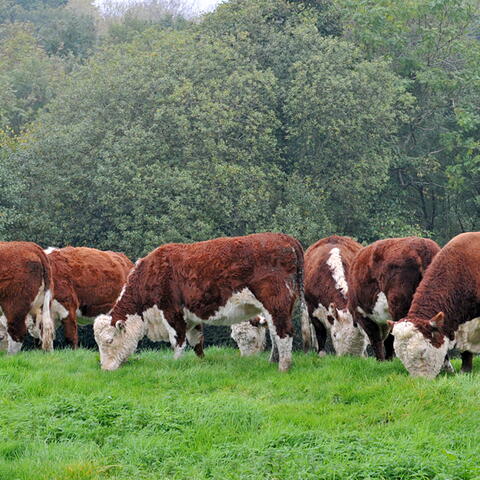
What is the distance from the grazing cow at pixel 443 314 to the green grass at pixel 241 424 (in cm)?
44

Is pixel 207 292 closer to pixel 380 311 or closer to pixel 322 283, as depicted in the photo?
pixel 380 311

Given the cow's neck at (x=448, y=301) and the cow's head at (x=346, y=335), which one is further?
the cow's head at (x=346, y=335)

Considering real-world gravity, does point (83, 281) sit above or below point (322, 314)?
above

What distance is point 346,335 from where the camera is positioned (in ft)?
45.4

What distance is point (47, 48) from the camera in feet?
171

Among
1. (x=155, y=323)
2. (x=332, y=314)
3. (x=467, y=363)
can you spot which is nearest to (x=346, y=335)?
(x=332, y=314)

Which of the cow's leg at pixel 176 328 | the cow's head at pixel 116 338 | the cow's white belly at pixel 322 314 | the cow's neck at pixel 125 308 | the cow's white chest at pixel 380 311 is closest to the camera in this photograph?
the cow's white chest at pixel 380 311

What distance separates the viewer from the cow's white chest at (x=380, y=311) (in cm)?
1227

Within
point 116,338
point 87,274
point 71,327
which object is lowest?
point 71,327

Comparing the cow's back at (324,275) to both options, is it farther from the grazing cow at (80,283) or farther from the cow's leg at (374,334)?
the grazing cow at (80,283)

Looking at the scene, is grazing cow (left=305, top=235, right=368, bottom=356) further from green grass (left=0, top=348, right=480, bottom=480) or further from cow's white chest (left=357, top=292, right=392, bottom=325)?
green grass (left=0, top=348, right=480, bottom=480)

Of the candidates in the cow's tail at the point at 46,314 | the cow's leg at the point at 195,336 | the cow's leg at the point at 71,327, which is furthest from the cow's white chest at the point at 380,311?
the cow's leg at the point at 71,327

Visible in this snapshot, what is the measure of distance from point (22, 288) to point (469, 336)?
287 inches

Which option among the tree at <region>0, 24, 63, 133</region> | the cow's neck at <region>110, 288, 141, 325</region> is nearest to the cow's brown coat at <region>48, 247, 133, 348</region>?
the cow's neck at <region>110, 288, 141, 325</region>
